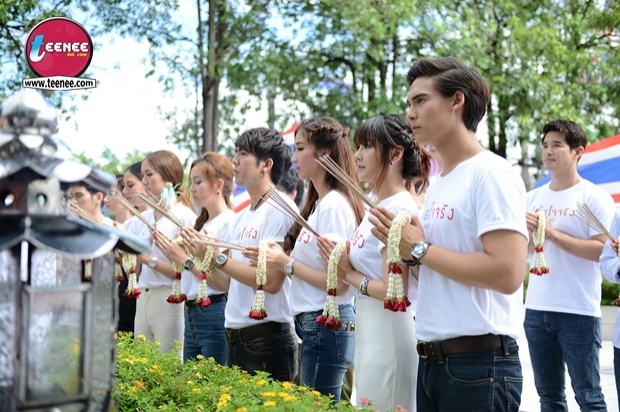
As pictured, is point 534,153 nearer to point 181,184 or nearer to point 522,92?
point 522,92

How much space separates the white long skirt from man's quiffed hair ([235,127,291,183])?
1.41 meters

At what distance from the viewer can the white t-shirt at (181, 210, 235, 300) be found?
4.92 meters

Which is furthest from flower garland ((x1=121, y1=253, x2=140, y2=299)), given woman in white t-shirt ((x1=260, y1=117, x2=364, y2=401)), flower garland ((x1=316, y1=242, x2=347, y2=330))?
flower garland ((x1=316, y1=242, x2=347, y2=330))

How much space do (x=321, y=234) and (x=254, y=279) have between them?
430 mm

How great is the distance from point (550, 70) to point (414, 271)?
11137 mm

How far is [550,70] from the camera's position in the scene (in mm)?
13500

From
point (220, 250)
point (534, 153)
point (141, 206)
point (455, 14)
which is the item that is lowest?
point (220, 250)

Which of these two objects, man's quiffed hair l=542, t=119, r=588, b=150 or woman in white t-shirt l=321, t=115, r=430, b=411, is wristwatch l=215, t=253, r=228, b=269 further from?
man's quiffed hair l=542, t=119, r=588, b=150

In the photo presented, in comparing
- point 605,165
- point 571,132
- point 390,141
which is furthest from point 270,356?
point 605,165

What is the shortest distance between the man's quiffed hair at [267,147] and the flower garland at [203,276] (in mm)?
512

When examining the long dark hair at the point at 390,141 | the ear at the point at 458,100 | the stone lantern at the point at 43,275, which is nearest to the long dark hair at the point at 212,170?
the long dark hair at the point at 390,141

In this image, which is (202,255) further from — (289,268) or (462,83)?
(462,83)

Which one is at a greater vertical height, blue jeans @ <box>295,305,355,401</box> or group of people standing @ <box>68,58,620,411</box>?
group of people standing @ <box>68,58,620,411</box>

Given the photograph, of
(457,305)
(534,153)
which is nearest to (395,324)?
(457,305)
